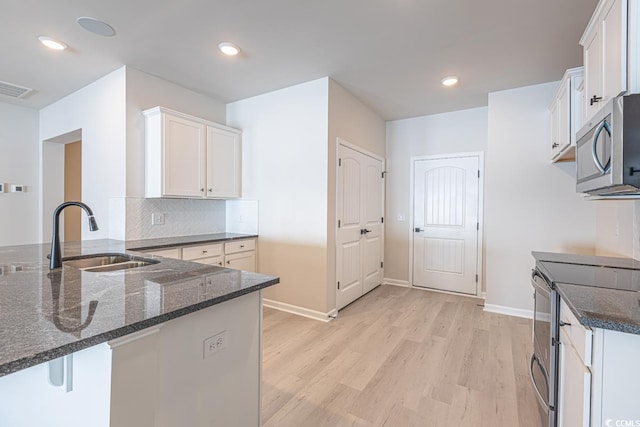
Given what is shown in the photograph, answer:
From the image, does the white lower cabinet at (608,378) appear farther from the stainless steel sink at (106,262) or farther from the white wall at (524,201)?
the white wall at (524,201)

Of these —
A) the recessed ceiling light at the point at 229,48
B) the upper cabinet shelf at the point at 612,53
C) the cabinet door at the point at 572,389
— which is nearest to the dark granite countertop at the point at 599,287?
the cabinet door at the point at 572,389

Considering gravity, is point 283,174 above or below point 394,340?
above

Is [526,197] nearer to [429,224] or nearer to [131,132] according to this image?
[429,224]

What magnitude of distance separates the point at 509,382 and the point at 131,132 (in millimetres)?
4033

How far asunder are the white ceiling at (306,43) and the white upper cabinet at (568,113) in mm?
354

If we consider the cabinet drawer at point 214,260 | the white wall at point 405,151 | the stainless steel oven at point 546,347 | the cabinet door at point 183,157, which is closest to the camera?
the stainless steel oven at point 546,347

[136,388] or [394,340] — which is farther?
[394,340]

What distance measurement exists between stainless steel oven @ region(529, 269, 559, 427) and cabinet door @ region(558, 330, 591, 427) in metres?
0.06

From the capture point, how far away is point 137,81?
316cm

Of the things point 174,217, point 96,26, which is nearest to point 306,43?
point 96,26

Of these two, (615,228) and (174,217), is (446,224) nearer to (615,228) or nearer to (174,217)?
(615,228)

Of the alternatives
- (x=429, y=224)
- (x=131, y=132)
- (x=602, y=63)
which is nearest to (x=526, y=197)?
(x=429, y=224)

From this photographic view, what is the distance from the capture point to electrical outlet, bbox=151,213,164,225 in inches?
133

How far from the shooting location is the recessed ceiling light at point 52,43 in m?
2.54
